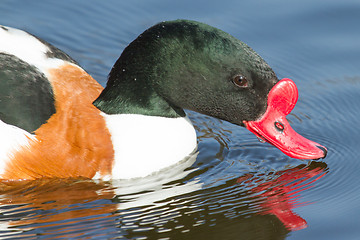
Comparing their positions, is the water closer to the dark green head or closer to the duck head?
the duck head

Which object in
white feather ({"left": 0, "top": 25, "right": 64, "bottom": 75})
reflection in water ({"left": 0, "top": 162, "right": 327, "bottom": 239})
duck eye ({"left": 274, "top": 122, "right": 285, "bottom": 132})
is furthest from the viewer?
white feather ({"left": 0, "top": 25, "right": 64, "bottom": 75})

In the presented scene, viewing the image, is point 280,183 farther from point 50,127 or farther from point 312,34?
point 312,34

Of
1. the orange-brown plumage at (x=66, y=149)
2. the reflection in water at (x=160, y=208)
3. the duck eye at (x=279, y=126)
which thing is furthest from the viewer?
the duck eye at (x=279, y=126)

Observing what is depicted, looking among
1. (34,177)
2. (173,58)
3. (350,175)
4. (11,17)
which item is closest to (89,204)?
(34,177)

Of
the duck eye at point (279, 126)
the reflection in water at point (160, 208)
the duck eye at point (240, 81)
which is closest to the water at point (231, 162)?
the reflection in water at point (160, 208)

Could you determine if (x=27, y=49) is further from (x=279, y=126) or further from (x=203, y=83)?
(x=279, y=126)

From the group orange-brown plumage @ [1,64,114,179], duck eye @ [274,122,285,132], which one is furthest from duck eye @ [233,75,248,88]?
orange-brown plumage @ [1,64,114,179]

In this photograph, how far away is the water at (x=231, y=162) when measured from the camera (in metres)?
5.67

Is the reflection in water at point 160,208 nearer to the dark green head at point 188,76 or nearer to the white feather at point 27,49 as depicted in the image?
the dark green head at point 188,76

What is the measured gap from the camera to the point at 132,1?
29.7 ft

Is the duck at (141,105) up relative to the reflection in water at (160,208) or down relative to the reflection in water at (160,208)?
up

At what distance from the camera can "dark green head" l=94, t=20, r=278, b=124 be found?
599cm

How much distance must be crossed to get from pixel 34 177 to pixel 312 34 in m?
3.77

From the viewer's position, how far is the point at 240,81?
6.07 m
